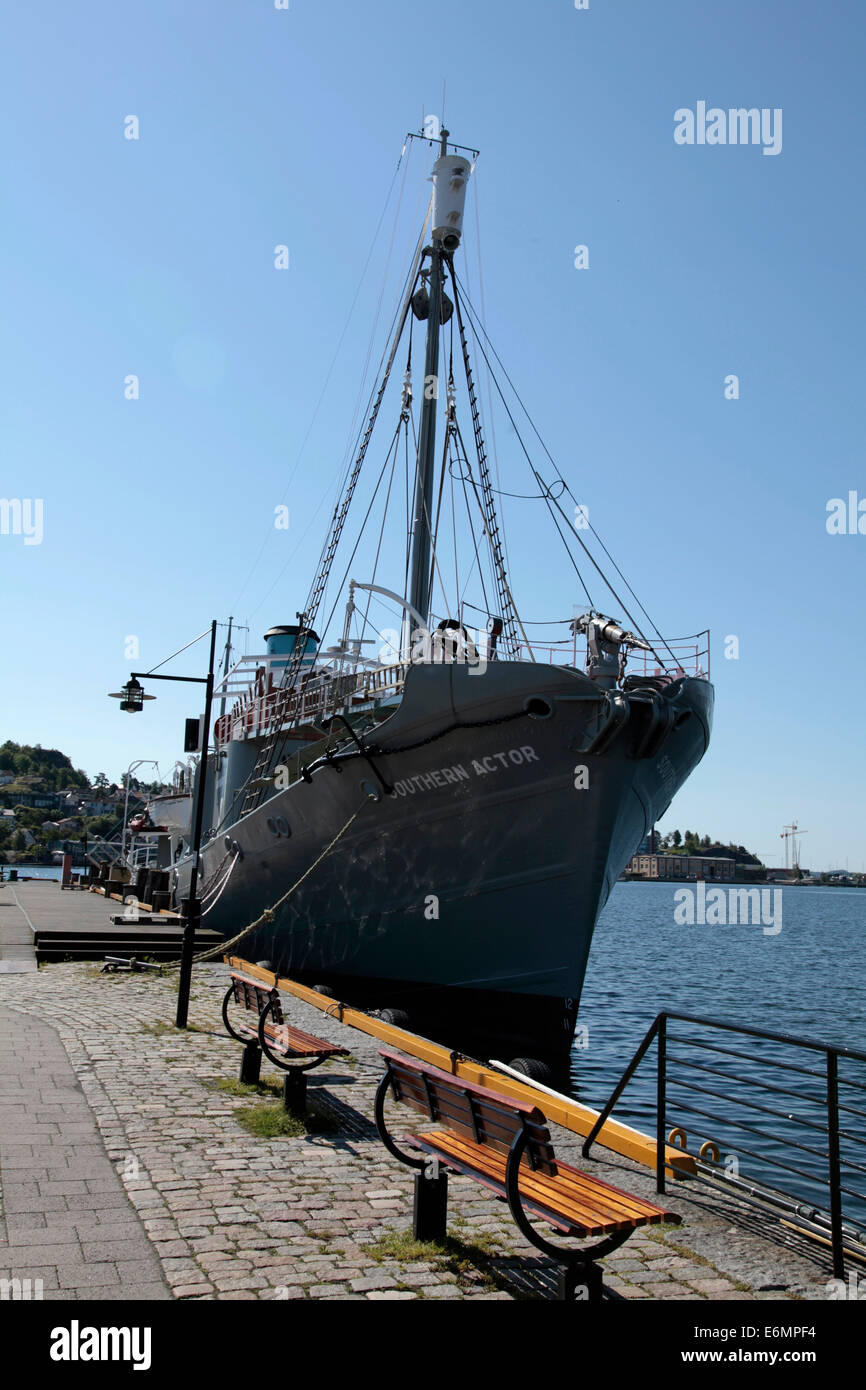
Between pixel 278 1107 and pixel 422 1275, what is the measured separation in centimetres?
303

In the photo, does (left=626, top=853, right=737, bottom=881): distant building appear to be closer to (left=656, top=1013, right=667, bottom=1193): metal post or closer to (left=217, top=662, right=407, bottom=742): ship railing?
(left=217, top=662, right=407, bottom=742): ship railing

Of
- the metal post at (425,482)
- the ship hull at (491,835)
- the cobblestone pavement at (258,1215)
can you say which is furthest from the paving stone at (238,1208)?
the metal post at (425,482)

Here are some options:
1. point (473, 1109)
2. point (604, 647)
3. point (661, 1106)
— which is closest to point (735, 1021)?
point (604, 647)

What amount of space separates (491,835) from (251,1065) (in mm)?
5595

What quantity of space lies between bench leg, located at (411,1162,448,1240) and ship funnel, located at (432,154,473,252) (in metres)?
18.3

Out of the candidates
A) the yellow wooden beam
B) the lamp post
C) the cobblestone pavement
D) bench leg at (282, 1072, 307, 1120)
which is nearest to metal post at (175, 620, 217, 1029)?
the lamp post

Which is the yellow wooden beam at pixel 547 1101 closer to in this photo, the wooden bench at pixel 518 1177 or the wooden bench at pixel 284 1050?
the wooden bench at pixel 284 1050

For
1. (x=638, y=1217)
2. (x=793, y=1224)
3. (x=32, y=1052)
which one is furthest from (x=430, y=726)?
(x=638, y=1217)

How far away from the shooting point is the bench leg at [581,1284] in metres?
3.81

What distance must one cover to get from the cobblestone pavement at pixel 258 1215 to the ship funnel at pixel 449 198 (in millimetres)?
16519

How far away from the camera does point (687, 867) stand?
179125mm

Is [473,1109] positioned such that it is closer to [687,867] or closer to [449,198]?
[449,198]

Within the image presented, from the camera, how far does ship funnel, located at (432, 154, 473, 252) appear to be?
61.9 ft
